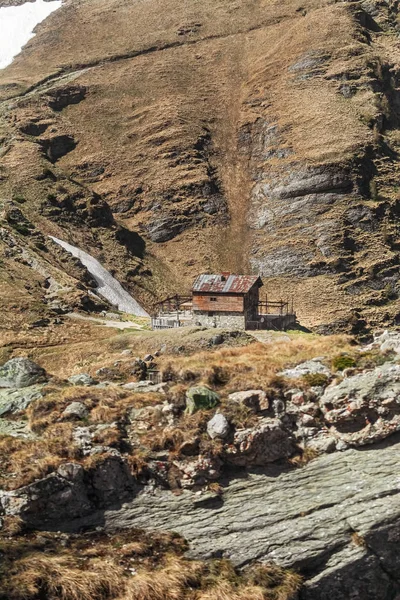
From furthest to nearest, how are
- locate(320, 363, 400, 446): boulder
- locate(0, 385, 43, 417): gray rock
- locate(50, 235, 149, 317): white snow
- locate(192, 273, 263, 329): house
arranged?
locate(50, 235, 149, 317): white snow, locate(192, 273, 263, 329): house, locate(0, 385, 43, 417): gray rock, locate(320, 363, 400, 446): boulder

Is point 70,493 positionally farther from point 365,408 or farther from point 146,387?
point 365,408

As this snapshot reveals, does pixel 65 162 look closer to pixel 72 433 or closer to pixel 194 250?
pixel 194 250

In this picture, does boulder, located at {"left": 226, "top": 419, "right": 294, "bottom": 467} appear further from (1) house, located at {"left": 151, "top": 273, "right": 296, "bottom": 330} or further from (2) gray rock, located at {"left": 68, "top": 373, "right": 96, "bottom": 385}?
(1) house, located at {"left": 151, "top": 273, "right": 296, "bottom": 330}

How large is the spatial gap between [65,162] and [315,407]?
302 feet

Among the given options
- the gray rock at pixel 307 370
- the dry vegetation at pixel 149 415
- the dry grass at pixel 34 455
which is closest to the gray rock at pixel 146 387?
the dry vegetation at pixel 149 415

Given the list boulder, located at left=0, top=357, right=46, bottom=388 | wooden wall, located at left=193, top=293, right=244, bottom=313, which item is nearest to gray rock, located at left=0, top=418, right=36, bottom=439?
boulder, located at left=0, top=357, right=46, bottom=388

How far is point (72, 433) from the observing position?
16438 mm

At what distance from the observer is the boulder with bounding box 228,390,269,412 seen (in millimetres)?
16859

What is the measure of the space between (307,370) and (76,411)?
7068mm

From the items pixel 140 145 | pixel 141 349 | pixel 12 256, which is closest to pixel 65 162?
pixel 140 145

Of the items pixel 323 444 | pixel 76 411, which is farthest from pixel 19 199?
pixel 323 444

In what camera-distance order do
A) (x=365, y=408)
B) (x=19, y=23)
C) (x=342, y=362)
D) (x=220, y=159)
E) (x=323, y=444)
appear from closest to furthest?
(x=365, y=408) → (x=323, y=444) → (x=342, y=362) → (x=220, y=159) → (x=19, y=23)

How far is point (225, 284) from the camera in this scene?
5278 cm

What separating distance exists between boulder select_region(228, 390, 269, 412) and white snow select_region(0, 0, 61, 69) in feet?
573
